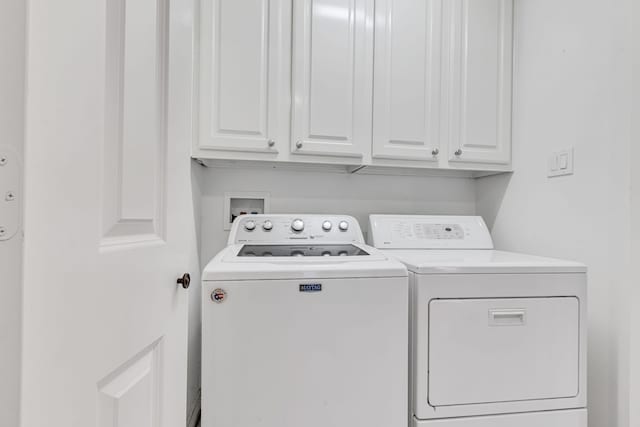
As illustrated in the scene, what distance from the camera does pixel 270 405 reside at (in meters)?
0.96

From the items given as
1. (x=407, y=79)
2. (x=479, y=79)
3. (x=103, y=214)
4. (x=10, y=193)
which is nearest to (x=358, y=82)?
(x=407, y=79)

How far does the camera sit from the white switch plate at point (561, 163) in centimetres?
133

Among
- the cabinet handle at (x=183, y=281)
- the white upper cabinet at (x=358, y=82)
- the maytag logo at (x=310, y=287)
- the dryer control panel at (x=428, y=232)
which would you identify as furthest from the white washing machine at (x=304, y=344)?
the white upper cabinet at (x=358, y=82)

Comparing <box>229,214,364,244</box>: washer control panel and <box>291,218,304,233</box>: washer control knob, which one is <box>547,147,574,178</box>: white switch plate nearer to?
<box>229,214,364,244</box>: washer control panel

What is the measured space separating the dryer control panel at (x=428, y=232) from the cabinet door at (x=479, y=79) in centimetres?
34

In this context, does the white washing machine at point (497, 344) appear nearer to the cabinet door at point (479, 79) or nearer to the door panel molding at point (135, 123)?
the cabinet door at point (479, 79)

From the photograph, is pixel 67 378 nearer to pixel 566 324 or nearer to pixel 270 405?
pixel 270 405

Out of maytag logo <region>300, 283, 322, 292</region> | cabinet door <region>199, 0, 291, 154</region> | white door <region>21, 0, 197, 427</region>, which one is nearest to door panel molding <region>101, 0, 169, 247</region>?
white door <region>21, 0, 197, 427</region>

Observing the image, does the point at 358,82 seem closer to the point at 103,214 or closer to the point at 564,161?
the point at 564,161

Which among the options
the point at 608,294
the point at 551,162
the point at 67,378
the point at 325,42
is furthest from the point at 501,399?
the point at 325,42

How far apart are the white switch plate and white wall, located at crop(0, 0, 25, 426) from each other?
5.56ft

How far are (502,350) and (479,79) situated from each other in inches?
50.6

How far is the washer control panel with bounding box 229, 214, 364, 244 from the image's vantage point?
4.96 feet

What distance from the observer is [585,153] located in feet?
4.17
